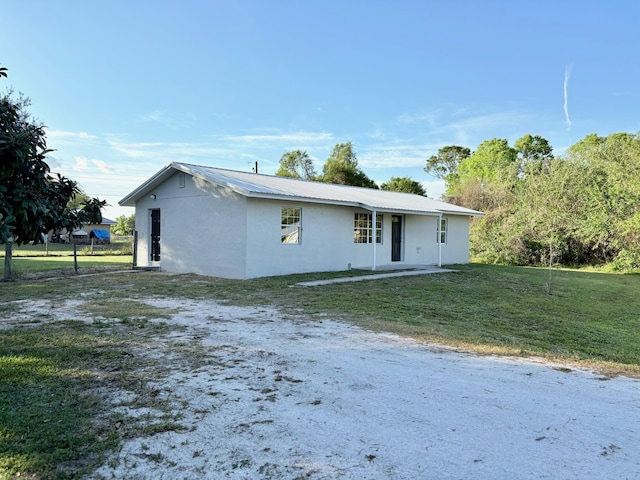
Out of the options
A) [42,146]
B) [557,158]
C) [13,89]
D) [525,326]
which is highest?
[13,89]

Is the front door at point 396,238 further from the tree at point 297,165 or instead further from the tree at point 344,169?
the tree at point 297,165

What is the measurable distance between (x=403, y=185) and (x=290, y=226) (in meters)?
29.2

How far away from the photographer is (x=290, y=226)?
14.1 metres

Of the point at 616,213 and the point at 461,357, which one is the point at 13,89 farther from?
the point at 616,213

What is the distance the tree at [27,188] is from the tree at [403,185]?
37801mm

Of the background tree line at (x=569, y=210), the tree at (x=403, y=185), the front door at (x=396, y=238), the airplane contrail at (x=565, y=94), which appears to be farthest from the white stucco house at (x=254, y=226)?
the tree at (x=403, y=185)

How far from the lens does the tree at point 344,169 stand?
3972 centimetres

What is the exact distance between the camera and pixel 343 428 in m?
3.10

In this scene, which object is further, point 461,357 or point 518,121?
point 518,121

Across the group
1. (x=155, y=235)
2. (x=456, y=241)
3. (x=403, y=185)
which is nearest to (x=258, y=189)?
(x=155, y=235)

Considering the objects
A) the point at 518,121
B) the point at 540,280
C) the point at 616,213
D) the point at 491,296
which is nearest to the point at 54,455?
the point at 491,296

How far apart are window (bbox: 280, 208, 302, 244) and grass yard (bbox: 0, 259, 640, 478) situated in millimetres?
1398

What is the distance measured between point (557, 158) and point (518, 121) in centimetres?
1255

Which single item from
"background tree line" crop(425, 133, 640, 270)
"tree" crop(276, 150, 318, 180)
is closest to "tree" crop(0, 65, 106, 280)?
"background tree line" crop(425, 133, 640, 270)
